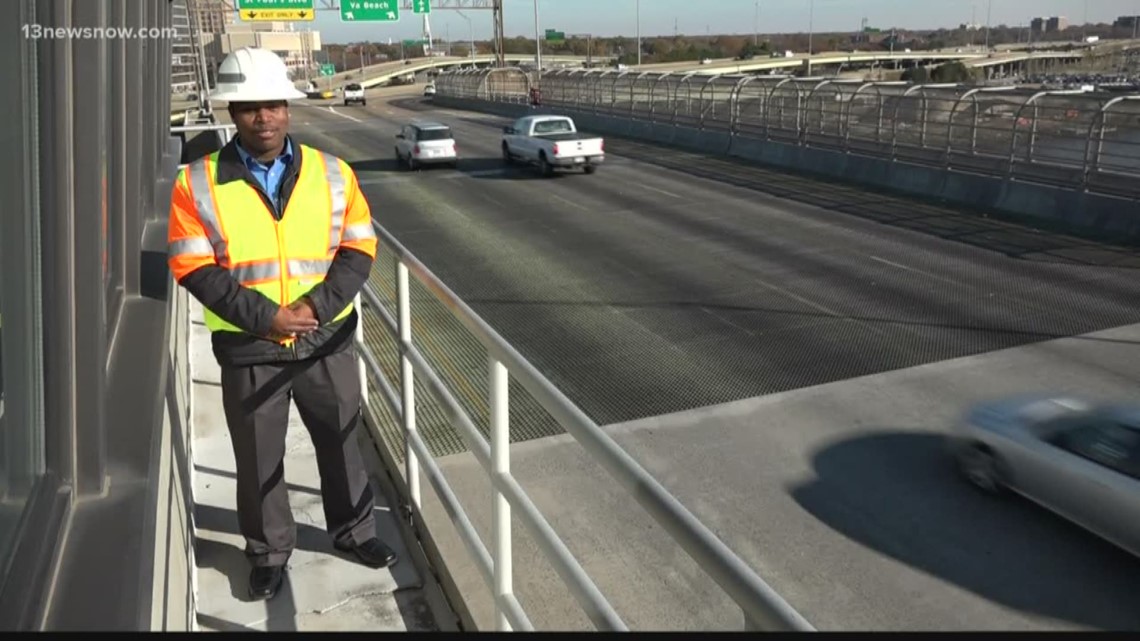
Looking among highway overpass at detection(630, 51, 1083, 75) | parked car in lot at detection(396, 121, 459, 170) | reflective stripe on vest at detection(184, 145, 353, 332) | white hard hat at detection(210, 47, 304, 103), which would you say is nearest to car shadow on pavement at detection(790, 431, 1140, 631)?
reflective stripe on vest at detection(184, 145, 353, 332)

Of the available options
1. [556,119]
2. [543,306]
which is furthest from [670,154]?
[543,306]

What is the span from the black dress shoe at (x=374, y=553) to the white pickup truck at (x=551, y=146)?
20.0m

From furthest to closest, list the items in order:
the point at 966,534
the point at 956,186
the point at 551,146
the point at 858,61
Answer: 1. the point at 858,61
2. the point at 551,146
3. the point at 956,186
4. the point at 966,534

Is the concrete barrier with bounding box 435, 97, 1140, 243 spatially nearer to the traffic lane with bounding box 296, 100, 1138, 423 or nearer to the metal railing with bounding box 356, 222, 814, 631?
the traffic lane with bounding box 296, 100, 1138, 423

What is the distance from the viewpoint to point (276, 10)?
138 ft

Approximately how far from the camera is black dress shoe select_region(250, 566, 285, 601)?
411 centimetres

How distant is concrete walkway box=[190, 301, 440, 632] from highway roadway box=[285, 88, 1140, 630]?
1.08 feet

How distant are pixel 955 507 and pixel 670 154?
22656mm

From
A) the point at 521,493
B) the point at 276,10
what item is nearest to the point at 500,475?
the point at 521,493

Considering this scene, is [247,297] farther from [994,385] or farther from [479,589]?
[994,385]

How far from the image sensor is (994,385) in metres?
8.90

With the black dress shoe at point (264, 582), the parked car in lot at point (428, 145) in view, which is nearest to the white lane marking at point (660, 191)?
the parked car in lot at point (428, 145)

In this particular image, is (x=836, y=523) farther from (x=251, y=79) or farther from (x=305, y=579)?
(x=251, y=79)

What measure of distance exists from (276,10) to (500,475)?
143 feet
